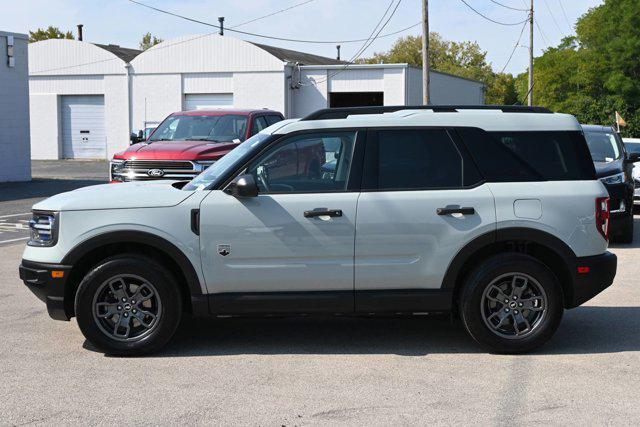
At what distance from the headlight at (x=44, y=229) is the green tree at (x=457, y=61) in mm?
95834

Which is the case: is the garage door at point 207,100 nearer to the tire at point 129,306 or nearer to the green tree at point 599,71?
the green tree at point 599,71

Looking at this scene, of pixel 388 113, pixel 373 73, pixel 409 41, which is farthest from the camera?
pixel 409 41

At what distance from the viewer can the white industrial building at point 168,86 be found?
43219 mm

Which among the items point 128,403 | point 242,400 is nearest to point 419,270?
point 242,400

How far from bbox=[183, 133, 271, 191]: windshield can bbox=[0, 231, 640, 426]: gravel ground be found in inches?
Answer: 51.1

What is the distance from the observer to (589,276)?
22.6ft

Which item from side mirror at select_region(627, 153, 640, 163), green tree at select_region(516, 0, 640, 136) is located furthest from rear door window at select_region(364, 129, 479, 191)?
green tree at select_region(516, 0, 640, 136)

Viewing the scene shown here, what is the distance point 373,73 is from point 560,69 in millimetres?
37748

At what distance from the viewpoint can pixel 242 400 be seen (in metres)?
5.68

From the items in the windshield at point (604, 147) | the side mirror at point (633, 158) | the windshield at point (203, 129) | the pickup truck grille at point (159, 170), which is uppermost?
the windshield at point (203, 129)

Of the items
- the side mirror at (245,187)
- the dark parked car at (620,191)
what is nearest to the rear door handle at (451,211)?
the side mirror at (245,187)

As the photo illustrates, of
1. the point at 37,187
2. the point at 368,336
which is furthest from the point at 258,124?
the point at 37,187

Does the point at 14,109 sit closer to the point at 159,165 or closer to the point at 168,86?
the point at 159,165

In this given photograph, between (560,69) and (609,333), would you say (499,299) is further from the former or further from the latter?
(560,69)
